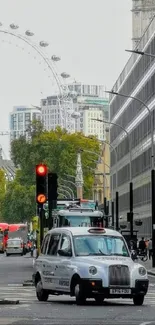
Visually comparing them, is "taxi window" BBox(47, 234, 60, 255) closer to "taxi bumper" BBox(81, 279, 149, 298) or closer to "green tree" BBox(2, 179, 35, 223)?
"taxi bumper" BBox(81, 279, 149, 298)

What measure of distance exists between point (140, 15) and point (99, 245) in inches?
6383

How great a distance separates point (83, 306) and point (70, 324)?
6.37 m

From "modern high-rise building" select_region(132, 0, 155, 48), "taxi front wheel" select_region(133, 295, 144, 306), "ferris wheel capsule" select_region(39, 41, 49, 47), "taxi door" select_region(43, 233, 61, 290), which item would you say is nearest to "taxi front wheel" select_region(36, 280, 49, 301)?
"taxi door" select_region(43, 233, 61, 290)

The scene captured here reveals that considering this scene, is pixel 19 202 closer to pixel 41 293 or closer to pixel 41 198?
pixel 41 198

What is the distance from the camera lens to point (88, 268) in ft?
105

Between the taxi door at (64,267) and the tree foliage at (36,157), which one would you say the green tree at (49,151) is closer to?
the tree foliage at (36,157)

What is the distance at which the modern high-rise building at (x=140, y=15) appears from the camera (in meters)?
193

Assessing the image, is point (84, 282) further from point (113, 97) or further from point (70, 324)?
point (113, 97)

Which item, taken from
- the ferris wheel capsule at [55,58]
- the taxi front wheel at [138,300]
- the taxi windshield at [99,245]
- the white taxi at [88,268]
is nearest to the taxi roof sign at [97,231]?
the white taxi at [88,268]

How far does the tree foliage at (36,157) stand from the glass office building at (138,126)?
81.0 ft

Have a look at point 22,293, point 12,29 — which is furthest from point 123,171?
point 22,293

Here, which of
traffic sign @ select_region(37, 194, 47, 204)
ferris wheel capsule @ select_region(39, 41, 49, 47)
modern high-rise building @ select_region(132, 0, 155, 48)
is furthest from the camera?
modern high-rise building @ select_region(132, 0, 155, 48)

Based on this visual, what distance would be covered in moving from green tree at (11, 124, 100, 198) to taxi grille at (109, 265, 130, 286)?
141 meters

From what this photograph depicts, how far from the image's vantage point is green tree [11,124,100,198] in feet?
576
